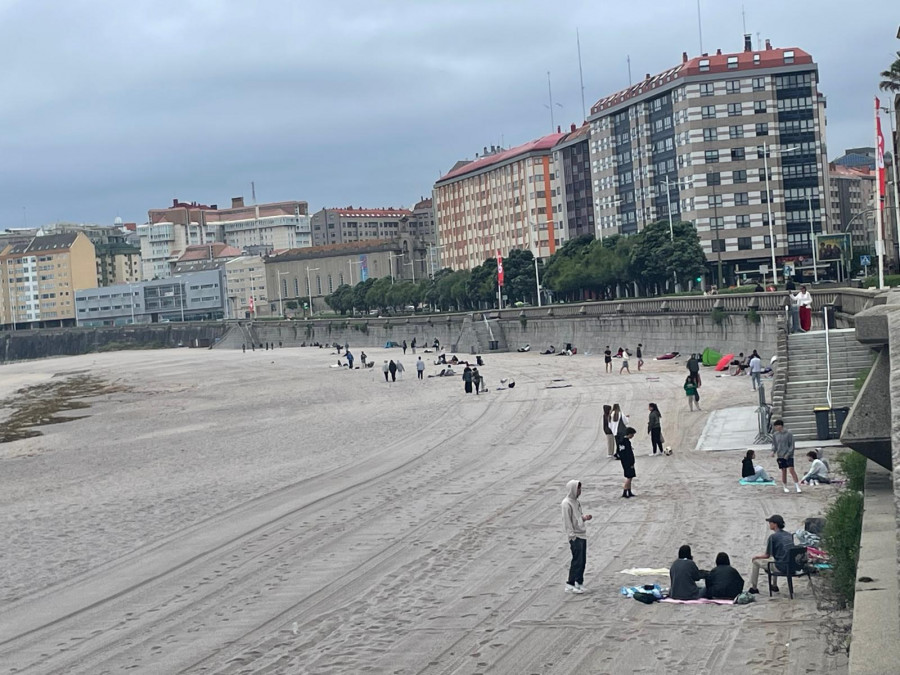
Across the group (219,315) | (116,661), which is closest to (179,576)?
(116,661)

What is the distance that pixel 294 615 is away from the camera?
15.1m

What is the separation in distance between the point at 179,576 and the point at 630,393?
89.2ft

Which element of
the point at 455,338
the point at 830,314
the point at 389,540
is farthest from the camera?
the point at 455,338

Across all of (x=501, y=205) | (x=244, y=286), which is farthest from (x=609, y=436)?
(x=244, y=286)

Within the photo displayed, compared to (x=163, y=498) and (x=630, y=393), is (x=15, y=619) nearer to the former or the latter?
(x=163, y=498)

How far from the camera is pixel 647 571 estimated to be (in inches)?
624

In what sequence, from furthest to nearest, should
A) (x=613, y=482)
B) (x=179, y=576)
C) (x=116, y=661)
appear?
(x=613, y=482), (x=179, y=576), (x=116, y=661)

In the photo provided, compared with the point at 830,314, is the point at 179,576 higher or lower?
lower

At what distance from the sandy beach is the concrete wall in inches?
4992

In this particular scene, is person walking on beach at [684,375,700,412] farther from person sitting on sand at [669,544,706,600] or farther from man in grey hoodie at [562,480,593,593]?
person sitting on sand at [669,544,706,600]

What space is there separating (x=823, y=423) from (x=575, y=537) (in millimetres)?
13038

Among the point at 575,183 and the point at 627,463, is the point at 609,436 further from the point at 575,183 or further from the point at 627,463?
the point at 575,183

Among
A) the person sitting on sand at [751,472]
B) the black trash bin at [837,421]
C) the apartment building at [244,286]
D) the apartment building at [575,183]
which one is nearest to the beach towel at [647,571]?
the person sitting on sand at [751,472]

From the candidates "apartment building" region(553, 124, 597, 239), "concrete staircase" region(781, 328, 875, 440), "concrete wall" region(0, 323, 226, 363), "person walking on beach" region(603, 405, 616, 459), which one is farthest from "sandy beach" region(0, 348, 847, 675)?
"concrete wall" region(0, 323, 226, 363)
